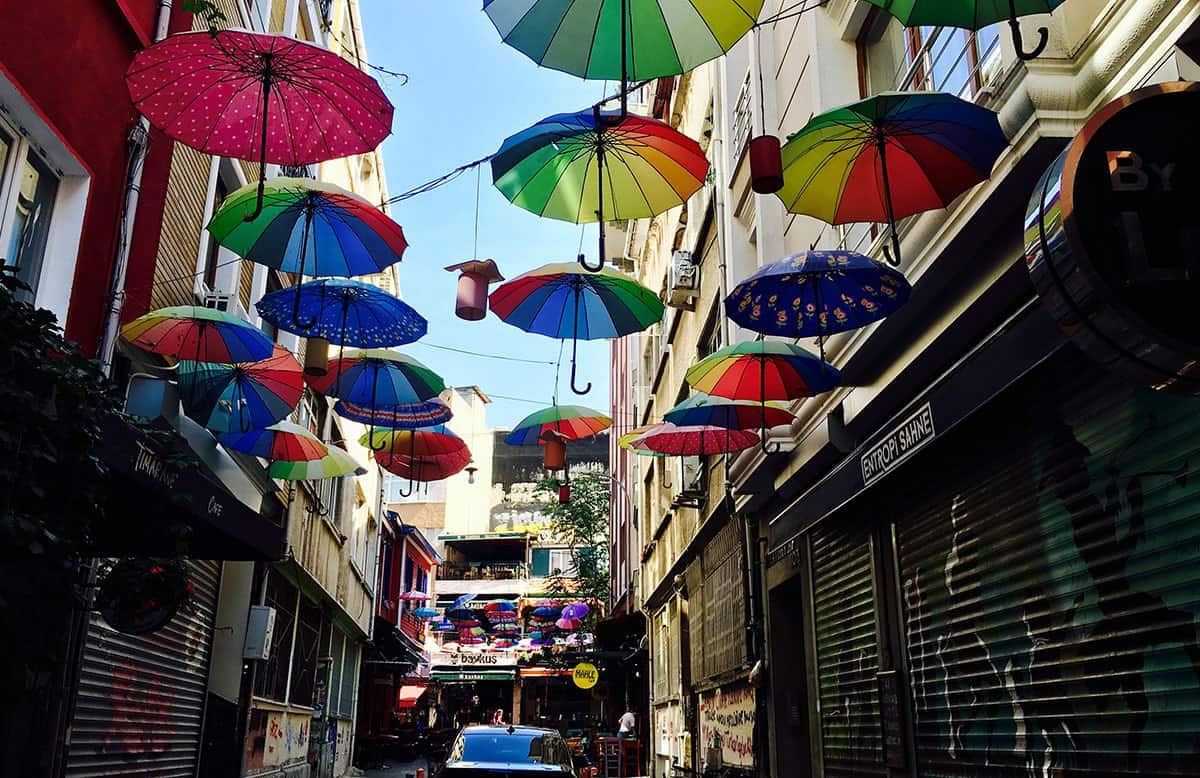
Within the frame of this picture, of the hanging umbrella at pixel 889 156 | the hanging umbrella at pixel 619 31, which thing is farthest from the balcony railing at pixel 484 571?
the hanging umbrella at pixel 619 31

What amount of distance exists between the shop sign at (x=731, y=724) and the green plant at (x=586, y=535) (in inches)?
893

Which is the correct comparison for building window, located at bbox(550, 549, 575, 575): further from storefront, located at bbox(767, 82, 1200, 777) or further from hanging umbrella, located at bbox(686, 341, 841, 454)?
hanging umbrella, located at bbox(686, 341, 841, 454)

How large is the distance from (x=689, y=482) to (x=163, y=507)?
12.4 m

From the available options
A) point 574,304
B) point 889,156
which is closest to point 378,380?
point 574,304


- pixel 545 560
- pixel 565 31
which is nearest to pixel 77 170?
pixel 565 31

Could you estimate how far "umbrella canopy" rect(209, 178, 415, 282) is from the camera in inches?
296

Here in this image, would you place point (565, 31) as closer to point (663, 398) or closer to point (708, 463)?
point (708, 463)

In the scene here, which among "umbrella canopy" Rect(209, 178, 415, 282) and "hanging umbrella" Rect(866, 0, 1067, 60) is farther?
"umbrella canopy" Rect(209, 178, 415, 282)

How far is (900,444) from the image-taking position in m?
7.03

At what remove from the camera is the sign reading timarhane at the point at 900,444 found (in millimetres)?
6555

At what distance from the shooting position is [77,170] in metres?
7.74

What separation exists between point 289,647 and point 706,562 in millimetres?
8236

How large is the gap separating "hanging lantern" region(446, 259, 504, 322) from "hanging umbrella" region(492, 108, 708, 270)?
129 inches

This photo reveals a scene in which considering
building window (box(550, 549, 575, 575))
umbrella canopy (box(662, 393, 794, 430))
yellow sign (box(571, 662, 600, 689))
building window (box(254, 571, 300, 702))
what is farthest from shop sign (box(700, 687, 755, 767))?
building window (box(550, 549, 575, 575))
